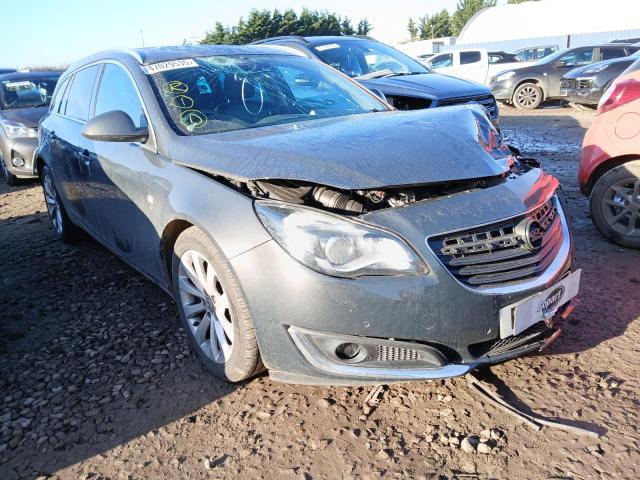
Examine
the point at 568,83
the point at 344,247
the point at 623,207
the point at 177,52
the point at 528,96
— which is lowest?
the point at 528,96

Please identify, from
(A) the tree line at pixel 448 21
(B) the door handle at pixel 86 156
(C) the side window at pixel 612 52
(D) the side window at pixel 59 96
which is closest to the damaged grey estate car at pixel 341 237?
(B) the door handle at pixel 86 156

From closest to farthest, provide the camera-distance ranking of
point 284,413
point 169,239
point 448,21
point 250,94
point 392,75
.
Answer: point 284,413, point 169,239, point 250,94, point 392,75, point 448,21

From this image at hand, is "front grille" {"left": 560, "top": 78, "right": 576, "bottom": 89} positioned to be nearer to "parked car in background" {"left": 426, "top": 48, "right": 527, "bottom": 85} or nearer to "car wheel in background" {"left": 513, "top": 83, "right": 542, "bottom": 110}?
"car wheel in background" {"left": 513, "top": 83, "right": 542, "bottom": 110}

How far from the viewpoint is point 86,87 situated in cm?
410

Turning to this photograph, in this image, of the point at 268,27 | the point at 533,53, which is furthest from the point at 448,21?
the point at 533,53

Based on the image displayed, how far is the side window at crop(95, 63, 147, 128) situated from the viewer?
3123 mm

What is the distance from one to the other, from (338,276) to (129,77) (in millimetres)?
2112

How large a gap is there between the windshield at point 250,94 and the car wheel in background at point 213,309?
28.3 inches

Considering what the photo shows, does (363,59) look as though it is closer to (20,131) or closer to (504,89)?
(20,131)

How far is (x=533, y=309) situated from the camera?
217 cm

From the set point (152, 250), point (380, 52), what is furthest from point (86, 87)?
point (380, 52)

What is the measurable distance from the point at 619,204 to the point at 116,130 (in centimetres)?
344

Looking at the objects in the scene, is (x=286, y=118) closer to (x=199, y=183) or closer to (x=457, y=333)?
(x=199, y=183)

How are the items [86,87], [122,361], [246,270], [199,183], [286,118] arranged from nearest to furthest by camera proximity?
[246,270] < [199,183] < [122,361] < [286,118] < [86,87]
